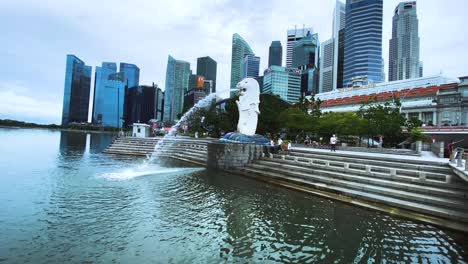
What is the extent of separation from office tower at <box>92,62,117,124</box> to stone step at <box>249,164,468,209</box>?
593ft

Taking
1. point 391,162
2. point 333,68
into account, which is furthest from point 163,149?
point 333,68

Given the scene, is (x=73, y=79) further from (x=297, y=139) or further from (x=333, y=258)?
(x=333, y=258)

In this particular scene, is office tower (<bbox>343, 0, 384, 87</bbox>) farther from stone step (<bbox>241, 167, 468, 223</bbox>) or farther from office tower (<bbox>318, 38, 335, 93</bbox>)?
stone step (<bbox>241, 167, 468, 223</bbox>)

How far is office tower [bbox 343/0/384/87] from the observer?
13575 cm

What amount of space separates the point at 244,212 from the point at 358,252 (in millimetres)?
4575

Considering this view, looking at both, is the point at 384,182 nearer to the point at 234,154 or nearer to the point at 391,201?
the point at 391,201

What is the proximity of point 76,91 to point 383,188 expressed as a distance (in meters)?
204

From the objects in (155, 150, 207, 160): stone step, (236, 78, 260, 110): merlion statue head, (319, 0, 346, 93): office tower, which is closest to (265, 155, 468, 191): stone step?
(236, 78, 260, 110): merlion statue head

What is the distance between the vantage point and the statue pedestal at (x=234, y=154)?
22.4 m

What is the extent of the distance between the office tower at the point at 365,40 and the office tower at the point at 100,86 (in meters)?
153

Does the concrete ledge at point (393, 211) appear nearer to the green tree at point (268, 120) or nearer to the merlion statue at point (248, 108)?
the merlion statue at point (248, 108)

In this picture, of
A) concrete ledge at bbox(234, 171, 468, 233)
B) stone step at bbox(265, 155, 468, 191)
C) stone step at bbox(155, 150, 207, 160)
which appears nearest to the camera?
A: concrete ledge at bbox(234, 171, 468, 233)

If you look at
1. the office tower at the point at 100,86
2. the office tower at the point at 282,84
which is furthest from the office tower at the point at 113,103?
the office tower at the point at 282,84

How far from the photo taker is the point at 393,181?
13078 mm
